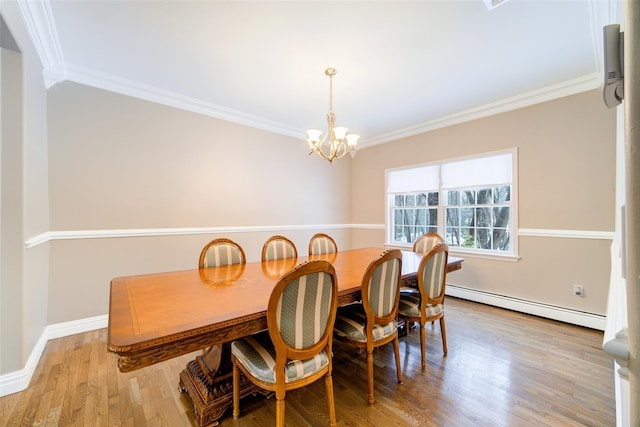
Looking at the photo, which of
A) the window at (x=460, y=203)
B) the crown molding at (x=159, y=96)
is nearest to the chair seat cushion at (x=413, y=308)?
the window at (x=460, y=203)

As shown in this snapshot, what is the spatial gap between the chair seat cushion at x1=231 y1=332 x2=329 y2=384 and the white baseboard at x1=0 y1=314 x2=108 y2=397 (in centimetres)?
170

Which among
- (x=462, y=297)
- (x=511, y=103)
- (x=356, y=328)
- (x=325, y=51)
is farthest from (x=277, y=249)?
(x=511, y=103)

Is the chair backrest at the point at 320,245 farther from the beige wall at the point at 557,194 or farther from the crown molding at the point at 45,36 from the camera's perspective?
the crown molding at the point at 45,36

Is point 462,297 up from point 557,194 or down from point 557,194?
down

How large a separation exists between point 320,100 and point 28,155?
9.30 feet

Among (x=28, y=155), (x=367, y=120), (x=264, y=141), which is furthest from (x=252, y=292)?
(x=367, y=120)

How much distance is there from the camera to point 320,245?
3.24 m

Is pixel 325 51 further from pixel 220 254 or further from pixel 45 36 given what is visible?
pixel 45 36

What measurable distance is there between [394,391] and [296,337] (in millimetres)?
1010

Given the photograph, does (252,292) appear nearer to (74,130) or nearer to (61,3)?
(61,3)

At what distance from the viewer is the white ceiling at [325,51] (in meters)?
1.99

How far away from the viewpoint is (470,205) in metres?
3.90

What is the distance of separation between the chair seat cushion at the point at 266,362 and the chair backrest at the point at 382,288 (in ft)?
1.43

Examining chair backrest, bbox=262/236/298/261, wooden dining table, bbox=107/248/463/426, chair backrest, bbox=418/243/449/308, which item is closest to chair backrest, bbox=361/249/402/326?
wooden dining table, bbox=107/248/463/426
